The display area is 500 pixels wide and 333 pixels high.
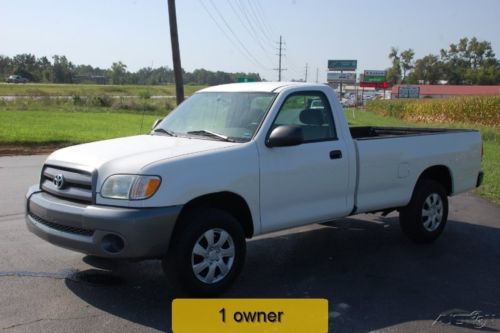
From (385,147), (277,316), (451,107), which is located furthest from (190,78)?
(277,316)

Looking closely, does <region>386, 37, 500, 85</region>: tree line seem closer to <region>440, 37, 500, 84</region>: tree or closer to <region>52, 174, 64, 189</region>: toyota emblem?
<region>440, 37, 500, 84</region>: tree

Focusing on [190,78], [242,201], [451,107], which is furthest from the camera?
[190,78]

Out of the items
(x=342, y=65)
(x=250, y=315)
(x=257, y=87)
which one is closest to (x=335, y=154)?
(x=257, y=87)

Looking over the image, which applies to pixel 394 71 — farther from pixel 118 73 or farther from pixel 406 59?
pixel 118 73

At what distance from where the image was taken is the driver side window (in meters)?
5.75

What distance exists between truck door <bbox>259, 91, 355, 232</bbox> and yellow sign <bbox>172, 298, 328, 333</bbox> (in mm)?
2612

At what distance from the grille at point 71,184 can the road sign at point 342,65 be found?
105263mm

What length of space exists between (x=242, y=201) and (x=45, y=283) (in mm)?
1919

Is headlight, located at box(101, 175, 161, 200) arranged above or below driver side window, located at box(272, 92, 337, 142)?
below

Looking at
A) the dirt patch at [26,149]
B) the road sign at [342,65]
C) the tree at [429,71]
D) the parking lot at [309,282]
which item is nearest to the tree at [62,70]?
the road sign at [342,65]

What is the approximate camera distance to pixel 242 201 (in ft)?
16.8

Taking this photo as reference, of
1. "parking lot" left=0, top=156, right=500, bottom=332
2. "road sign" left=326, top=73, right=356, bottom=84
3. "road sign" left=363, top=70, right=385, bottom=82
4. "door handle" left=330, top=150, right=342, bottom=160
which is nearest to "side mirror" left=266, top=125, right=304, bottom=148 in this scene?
"door handle" left=330, top=150, right=342, bottom=160

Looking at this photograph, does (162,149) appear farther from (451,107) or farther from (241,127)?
(451,107)

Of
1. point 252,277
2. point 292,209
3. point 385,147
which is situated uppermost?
point 385,147
